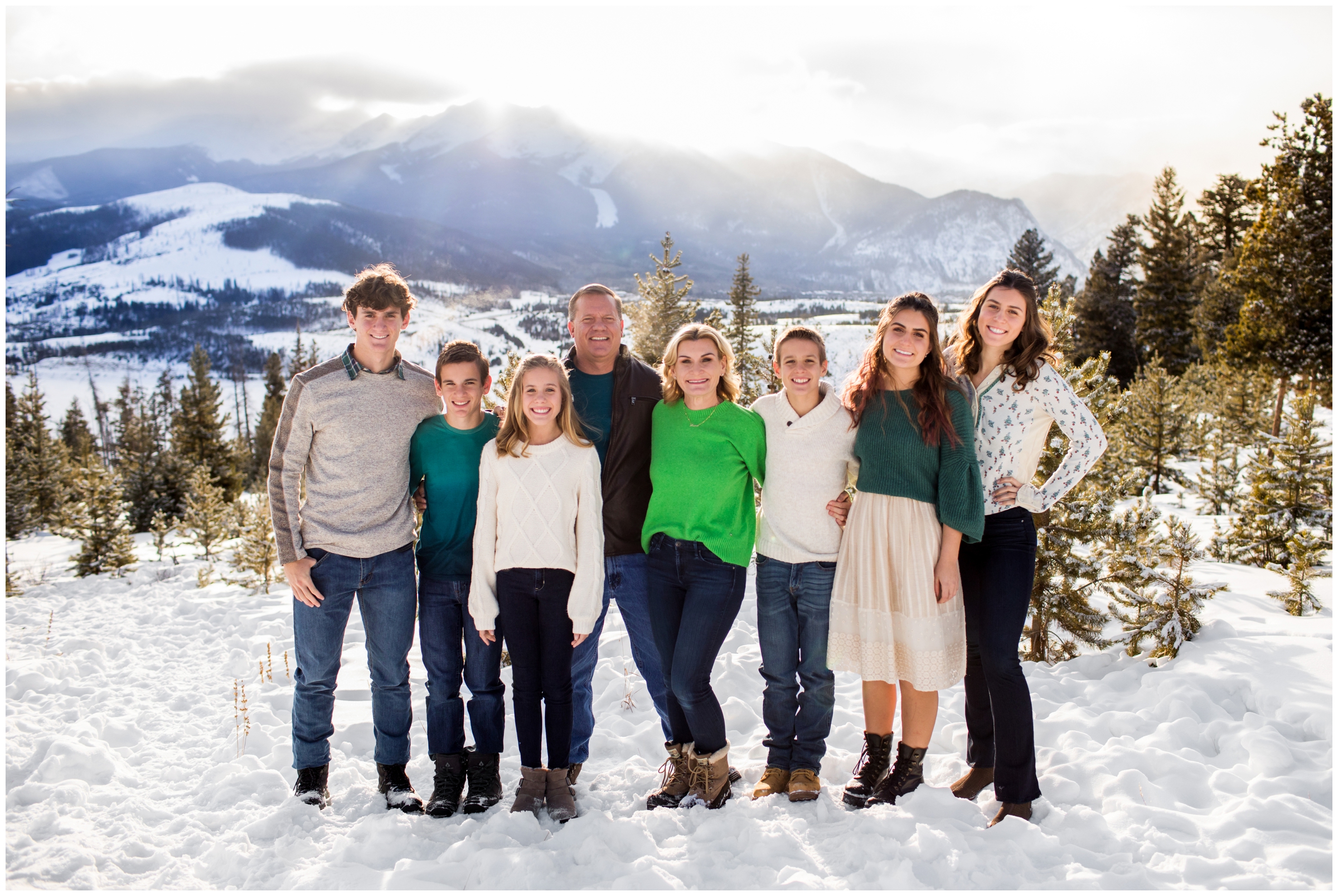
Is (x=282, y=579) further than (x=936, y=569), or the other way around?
(x=282, y=579)

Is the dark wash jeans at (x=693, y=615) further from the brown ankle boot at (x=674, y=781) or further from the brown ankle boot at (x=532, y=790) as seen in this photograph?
the brown ankle boot at (x=532, y=790)

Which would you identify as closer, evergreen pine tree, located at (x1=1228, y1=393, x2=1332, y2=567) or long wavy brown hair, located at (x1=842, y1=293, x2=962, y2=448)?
long wavy brown hair, located at (x1=842, y1=293, x2=962, y2=448)

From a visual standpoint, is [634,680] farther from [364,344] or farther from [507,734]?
[364,344]

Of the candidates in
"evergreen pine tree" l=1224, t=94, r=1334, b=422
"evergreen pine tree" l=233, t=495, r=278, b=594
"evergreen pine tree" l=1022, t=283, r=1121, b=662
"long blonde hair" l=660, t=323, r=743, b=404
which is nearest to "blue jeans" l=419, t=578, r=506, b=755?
"long blonde hair" l=660, t=323, r=743, b=404

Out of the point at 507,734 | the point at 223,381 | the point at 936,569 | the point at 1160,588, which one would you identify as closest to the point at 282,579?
the point at 507,734

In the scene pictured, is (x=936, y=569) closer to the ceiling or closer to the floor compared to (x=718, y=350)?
closer to the floor

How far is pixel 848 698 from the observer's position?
522cm

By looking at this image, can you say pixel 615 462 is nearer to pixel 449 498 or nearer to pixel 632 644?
pixel 449 498

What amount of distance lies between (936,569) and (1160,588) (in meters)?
3.05

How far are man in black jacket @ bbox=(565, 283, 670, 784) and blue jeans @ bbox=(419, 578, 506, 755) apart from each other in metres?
0.44

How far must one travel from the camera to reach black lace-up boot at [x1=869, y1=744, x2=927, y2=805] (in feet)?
12.1

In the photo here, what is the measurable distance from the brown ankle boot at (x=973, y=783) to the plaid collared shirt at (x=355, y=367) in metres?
3.84

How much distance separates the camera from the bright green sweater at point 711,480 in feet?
12.0

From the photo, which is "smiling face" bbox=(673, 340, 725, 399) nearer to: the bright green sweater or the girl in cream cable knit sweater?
the bright green sweater
